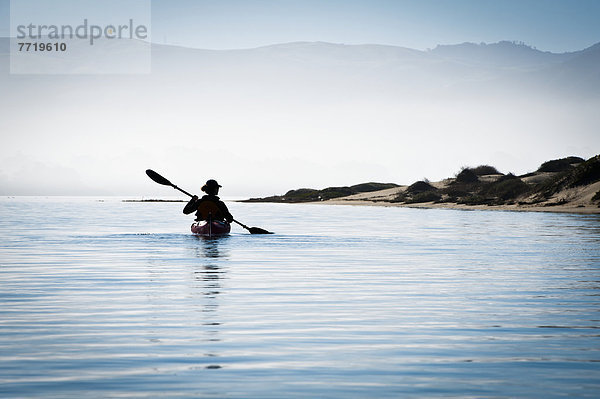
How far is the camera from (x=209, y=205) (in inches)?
1214

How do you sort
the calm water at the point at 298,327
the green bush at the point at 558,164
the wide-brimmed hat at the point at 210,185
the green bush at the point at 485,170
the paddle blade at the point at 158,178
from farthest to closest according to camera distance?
the green bush at the point at 485,170
the green bush at the point at 558,164
the paddle blade at the point at 158,178
the wide-brimmed hat at the point at 210,185
the calm water at the point at 298,327

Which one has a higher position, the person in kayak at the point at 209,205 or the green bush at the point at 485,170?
the green bush at the point at 485,170

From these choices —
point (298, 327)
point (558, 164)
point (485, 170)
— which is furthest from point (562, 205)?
point (298, 327)

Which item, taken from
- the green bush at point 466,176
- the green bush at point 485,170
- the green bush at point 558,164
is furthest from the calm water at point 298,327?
the green bush at point 485,170

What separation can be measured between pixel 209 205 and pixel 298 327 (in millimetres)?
21354

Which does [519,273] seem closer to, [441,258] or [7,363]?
[441,258]

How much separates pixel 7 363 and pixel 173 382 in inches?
82.8

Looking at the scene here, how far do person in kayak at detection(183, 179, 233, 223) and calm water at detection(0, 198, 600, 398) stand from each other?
29.5 ft

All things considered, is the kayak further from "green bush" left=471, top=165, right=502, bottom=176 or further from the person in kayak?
"green bush" left=471, top=165, right=502, bottom=176

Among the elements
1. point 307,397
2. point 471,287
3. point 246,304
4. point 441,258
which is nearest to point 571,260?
point 441,258

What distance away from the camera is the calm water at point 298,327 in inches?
272

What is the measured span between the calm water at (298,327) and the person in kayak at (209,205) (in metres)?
8.98

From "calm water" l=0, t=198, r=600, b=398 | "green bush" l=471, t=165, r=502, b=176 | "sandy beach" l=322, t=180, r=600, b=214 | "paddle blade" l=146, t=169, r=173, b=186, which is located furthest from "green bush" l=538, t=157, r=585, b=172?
"calm water" l=0, t=198, r=600, b=398

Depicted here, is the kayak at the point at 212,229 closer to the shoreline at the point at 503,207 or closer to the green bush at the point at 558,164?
the shoreline at the point at 503,207
